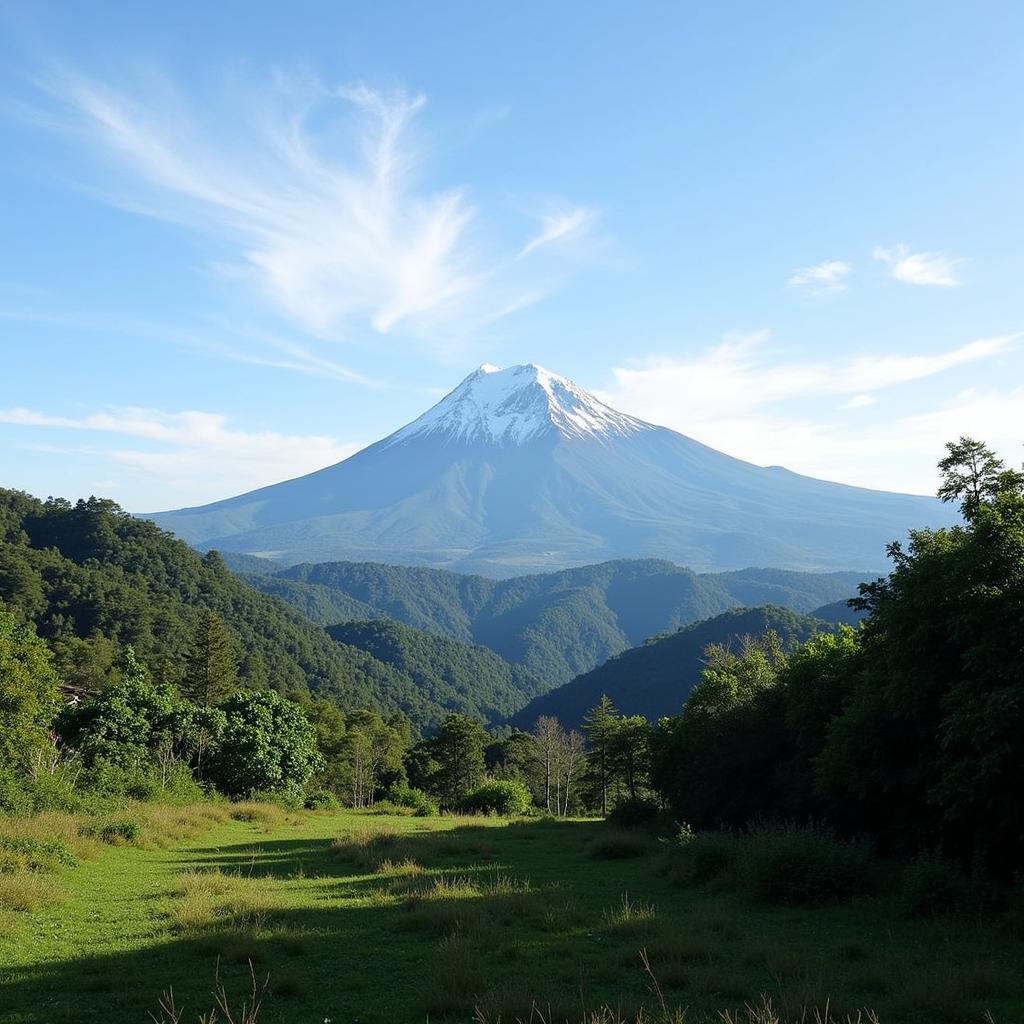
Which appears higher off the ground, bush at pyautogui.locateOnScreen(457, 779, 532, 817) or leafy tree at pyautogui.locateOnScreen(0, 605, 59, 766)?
leafy tree at pyautogui.locateOnScreen(0, 605, 59, 766)

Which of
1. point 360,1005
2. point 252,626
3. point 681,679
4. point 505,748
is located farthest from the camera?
point 681,679

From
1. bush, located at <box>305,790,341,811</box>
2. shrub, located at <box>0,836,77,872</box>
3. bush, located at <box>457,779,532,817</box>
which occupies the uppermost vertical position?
shrub, located at <box>0,836,77,872</box>

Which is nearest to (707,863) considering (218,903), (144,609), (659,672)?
(218,903)

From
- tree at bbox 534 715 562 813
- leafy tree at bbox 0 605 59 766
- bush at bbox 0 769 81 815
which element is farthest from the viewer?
tree at bbox 534 715 562 813

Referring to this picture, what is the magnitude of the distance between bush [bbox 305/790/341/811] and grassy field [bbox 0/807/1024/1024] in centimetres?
1649

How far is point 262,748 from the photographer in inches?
1096

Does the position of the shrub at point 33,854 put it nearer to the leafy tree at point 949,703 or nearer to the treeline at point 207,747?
the treeline at point 207,747

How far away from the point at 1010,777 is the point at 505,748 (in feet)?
180

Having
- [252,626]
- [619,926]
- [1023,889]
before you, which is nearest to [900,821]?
[1023,889]

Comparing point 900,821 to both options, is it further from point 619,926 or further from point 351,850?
point 351,850

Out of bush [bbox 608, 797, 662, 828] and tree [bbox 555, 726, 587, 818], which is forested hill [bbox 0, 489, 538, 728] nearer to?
tree [bbox 555, 726, 587, 818]

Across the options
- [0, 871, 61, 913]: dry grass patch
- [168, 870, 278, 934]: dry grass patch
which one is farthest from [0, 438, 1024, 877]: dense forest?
[168, 870, 278, 934]: dry grass patch

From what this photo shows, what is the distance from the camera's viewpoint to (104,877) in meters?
11.4

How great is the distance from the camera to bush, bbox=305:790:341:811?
2848cm
